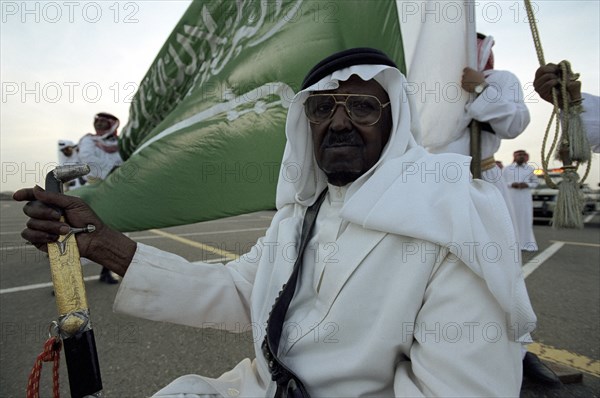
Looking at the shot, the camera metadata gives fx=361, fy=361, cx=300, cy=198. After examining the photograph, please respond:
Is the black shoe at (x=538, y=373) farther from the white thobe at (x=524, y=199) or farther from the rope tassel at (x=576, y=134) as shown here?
the white thobe at (x=524, y=199)

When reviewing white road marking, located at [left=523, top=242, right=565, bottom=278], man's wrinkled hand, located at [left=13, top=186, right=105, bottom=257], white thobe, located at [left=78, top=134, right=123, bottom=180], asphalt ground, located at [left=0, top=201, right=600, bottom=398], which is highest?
white thobe, located at [left=78, top=134, right=123, bottom=180]

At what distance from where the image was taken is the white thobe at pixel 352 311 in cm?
103

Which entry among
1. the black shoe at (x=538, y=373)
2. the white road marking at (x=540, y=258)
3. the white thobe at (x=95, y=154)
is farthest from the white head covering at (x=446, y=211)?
the white road marking at (x=540, y=258)

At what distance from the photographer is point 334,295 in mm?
1252

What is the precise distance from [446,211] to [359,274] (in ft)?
1.14

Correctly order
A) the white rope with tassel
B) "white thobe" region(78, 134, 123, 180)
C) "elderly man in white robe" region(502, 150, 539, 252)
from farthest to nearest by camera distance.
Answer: "elderly man in white robe" region(502, 150, 539, 252) < "white thobe" region(78, 134, 123, 180) < the white rope with tassel

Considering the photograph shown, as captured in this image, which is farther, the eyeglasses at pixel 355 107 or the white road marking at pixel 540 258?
the white road marking at pixel 540 258

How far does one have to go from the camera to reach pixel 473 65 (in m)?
2.18

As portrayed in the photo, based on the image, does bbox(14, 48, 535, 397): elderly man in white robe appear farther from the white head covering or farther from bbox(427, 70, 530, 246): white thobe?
bbox(427, 70, 530, 246): white thobe

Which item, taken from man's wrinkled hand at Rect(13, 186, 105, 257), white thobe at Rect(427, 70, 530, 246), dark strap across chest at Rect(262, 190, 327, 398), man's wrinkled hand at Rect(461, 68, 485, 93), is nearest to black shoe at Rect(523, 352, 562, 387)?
white thobe at Rect(427, 70, 530, 246)

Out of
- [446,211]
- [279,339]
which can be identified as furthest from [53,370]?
[446,211]

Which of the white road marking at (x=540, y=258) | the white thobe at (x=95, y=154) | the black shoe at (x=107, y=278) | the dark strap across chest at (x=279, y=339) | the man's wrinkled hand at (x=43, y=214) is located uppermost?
the white thobe at (x=95, y=154)

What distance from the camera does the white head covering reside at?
103 centimetres

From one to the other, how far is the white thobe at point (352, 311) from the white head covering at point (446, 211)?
66mm
